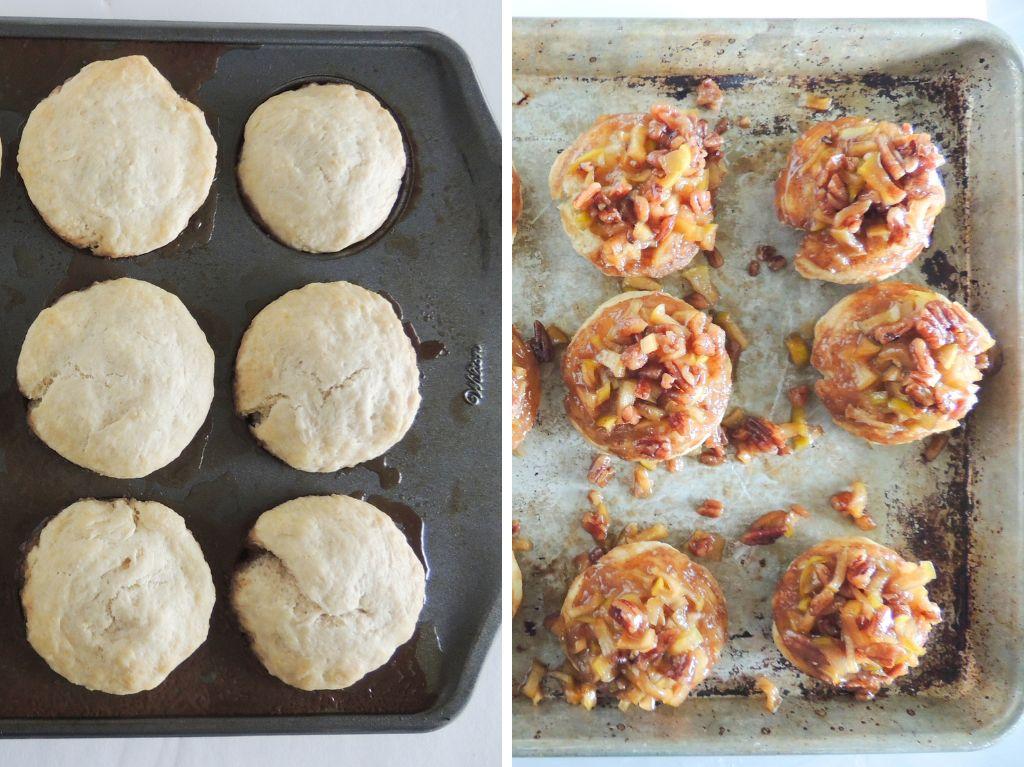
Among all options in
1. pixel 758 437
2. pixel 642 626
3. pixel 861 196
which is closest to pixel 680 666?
pixel 642 626

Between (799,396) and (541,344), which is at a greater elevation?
(541,344)

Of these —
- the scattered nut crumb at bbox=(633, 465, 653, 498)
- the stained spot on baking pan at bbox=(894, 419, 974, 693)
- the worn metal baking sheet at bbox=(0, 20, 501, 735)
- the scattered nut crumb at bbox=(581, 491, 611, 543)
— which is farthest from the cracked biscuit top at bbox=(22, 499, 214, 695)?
the stained spot on baking pan at bbox=(894, 419, 974, 693)

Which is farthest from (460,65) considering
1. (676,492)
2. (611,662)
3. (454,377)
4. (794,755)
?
(794,755)

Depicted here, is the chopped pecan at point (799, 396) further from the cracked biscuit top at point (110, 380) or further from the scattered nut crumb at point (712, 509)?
the cracked biscuit top at point (110, 380)

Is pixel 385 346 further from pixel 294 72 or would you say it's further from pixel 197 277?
pixel 294 72

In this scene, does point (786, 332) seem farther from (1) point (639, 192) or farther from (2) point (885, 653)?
(2) point (885, 653)

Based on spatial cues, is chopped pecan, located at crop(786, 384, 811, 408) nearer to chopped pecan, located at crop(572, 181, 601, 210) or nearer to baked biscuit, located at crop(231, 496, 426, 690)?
chopped pecan, located at crop(572, 181, 601, 210)

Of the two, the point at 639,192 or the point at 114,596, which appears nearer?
the point at 114,596
